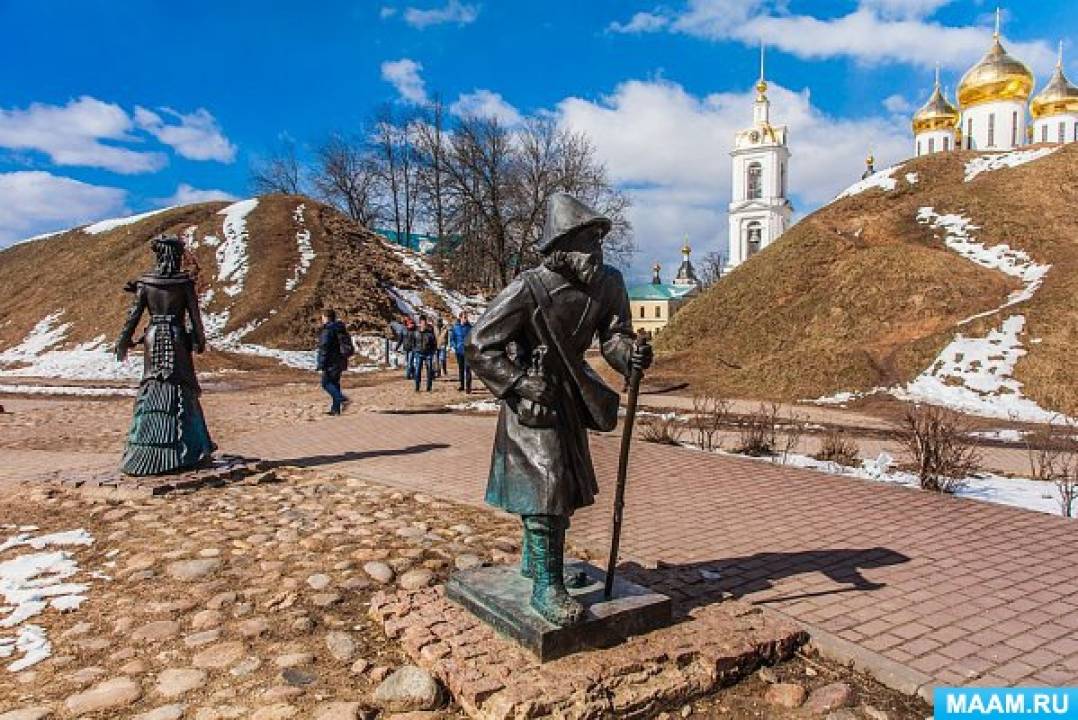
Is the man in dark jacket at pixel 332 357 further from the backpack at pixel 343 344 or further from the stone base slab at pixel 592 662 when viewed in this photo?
the stone base slab at pixel 592 662

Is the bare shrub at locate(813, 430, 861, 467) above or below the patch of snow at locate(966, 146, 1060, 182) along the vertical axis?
below

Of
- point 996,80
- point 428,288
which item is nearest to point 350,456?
point 428,288

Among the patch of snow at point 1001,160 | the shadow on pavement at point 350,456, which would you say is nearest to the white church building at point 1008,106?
the patch of snow at point 1001,160

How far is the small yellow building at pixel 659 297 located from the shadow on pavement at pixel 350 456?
73.8m

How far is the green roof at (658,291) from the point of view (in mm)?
89312

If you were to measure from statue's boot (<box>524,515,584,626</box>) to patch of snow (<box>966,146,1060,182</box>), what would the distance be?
29.5 meters

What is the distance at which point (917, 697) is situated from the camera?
3311 mm

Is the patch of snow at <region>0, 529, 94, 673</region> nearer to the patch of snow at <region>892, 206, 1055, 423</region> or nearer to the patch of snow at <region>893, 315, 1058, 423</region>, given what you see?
the patch of snow at <region>892, 206, 1055, 423</region>

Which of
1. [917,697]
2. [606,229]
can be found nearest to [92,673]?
[606,229]

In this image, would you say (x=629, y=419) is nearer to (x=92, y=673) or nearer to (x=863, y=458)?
(x=92, y=673)

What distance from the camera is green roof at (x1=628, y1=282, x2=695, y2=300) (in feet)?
293

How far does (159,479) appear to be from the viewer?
709cm

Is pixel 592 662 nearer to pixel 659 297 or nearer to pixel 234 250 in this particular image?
pixel 234 250

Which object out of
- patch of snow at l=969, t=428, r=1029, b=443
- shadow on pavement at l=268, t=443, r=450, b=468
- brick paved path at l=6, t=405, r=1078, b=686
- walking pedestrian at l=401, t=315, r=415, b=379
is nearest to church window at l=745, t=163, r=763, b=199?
walking pedestrian at l=401, t=315, r=415, b=379
